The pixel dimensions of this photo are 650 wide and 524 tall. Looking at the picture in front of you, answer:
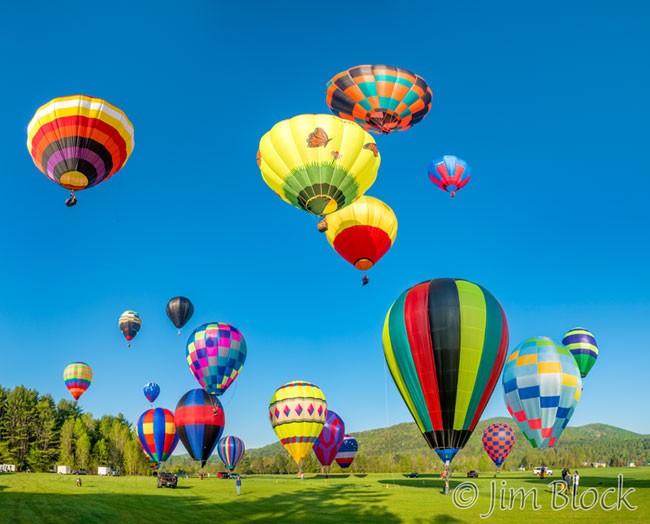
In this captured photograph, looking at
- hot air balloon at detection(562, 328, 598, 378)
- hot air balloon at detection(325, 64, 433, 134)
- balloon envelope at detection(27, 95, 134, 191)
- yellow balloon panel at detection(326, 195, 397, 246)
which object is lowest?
hot air balloon at detection(562, 328, 598, 378)

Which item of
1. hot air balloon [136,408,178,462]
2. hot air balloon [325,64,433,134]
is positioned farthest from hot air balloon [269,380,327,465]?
hot air balloon [325,64,433,134]

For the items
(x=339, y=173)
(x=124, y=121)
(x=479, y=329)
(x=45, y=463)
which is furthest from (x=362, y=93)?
(x=45, y=463)

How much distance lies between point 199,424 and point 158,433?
25.0 feet

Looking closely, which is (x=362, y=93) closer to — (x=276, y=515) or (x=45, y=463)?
(x=276, y=515)

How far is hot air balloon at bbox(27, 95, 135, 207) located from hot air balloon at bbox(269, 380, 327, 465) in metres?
27.7

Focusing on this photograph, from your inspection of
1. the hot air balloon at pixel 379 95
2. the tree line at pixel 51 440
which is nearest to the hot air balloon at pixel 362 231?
the hot air balloon at pixel 379 95

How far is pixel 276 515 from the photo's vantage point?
20.6 metres

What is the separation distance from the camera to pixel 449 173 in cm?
4084

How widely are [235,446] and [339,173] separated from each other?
42.7 m

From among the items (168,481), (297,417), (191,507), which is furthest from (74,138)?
(297,417)

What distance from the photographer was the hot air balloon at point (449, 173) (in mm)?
40875

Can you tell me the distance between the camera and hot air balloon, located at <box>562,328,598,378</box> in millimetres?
54125

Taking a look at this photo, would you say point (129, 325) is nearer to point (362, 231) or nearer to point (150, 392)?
point (150, 392)

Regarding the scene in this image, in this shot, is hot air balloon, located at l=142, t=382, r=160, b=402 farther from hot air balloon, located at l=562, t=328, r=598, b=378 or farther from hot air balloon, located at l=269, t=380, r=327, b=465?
hot air balloon, located at l=562, t=328, r=598, b=378
